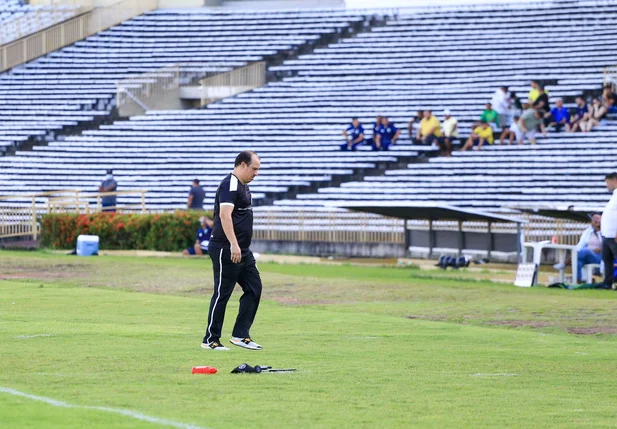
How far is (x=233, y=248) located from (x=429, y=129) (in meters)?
25.7

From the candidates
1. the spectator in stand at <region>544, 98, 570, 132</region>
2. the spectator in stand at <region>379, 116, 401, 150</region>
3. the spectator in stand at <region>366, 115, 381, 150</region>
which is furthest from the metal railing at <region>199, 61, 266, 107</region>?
the spectator in stand at <region>544, 98, 570, 132</region>

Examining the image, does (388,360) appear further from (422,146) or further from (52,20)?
(52,20)

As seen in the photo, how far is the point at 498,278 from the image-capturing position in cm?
2352

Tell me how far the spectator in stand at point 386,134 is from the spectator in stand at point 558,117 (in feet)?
14.0

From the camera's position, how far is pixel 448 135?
120 feet

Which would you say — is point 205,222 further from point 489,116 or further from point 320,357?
point 320,357

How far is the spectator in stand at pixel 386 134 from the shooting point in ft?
123

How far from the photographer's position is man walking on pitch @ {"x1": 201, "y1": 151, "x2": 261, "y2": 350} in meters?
11.7

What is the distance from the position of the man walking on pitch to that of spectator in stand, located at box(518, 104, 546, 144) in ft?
78.8

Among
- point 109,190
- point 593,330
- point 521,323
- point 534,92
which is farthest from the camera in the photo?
point 534,92

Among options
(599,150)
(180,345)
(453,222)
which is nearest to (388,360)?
(180,345)

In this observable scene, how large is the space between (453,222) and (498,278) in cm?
491

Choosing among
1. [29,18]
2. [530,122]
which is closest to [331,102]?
[530,122]

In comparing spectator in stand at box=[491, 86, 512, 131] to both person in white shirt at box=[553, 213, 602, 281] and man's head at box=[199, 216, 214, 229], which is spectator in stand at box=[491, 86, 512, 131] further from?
person in white shirt at box=[553, 213, 602, 281]
